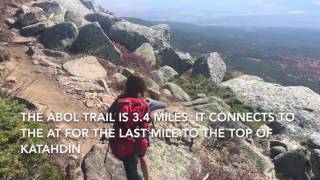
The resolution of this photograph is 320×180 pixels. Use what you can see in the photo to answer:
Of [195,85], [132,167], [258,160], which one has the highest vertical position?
[132,167]

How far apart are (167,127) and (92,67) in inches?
204

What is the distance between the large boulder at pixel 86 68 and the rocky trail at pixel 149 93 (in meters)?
0.04

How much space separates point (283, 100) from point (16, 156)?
16704mm

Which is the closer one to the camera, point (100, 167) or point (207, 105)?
point (100, 167)

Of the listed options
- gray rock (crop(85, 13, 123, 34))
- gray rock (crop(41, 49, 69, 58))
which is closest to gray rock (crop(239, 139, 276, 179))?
gray rock (crop(41, 49, 69, 58))

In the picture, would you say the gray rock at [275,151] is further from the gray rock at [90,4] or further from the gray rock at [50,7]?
the gray rock at [90,4]

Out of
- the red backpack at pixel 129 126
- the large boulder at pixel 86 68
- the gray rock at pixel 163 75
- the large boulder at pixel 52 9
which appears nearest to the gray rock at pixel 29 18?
the large boulder at pixel 52 9

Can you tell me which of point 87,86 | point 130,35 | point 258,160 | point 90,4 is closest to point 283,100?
point 258,160

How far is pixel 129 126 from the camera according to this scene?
31.8 ft

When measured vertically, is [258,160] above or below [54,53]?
below

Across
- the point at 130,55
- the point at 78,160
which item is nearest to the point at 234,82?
the point at 130,55

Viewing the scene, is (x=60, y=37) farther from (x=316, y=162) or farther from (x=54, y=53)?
(x=316, y=162)

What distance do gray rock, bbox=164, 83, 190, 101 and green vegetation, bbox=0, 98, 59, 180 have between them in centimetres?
979

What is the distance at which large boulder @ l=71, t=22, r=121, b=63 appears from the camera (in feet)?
75.5
